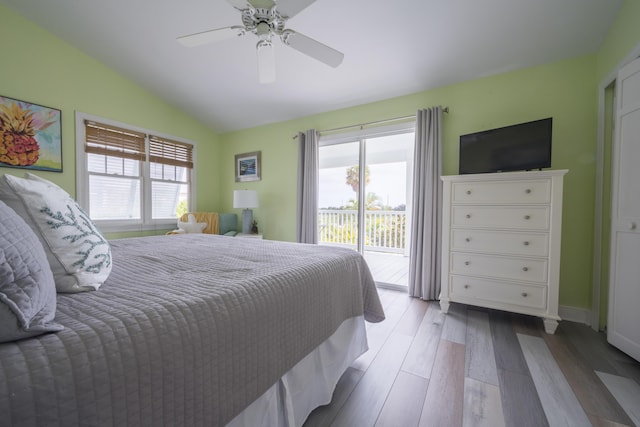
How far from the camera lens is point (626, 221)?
1637mm

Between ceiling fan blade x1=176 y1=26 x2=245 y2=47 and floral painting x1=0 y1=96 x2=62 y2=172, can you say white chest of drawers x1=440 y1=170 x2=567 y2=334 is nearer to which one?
ceiling fan blade x1=176 y1=26 x2=245 y2=47

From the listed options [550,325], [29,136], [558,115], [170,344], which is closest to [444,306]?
[550,325]

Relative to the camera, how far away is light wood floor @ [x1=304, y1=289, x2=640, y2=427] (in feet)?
3.86

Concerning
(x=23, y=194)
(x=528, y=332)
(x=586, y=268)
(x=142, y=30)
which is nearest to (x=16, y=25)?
(x=142, y=30)

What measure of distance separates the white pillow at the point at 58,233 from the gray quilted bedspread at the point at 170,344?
0.06 meters

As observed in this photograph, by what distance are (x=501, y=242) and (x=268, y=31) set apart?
2.43 m

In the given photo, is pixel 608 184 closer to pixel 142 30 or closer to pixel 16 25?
pixel 142 30

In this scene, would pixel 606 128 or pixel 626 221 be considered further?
pixel 606 128

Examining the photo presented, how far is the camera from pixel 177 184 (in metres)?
4.05

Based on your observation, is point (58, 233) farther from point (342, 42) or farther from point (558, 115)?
point (558, 115)

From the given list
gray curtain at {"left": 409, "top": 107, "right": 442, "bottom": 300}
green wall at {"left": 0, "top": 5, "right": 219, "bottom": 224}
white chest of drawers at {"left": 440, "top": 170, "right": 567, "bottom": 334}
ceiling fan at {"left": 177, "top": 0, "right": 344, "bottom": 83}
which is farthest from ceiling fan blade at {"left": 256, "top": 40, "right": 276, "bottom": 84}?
green wall at {"left": 0, "top": 5, "right": 219, "bottom": 224}

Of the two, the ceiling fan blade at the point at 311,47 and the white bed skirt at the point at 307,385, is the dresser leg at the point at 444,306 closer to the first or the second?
the white bed skirt at the point at 307,385

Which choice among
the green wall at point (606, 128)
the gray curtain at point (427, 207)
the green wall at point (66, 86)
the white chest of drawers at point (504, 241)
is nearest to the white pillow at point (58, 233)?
the white chest of drawers at point (504, 241)

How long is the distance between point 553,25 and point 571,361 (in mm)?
2534
